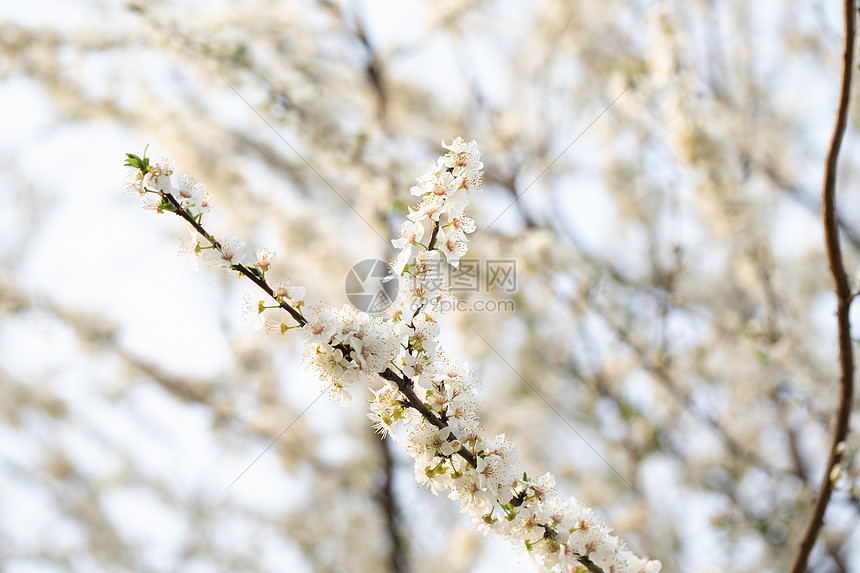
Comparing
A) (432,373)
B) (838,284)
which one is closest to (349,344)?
(432,373)

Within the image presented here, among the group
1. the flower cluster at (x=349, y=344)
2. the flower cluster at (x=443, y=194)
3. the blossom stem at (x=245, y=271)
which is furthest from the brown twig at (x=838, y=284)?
the blossom stem at (x=245, y=271)

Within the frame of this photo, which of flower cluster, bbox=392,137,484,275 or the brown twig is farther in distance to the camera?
the brown twig

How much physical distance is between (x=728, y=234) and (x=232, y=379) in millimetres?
3849

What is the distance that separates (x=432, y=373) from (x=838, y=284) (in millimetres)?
1329

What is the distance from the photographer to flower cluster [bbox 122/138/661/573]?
1449 mm

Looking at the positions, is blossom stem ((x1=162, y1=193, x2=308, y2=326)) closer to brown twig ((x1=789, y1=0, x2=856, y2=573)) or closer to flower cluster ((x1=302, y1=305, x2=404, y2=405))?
flower cluster ((x1=302, y1=305, x2=404, y2=405))

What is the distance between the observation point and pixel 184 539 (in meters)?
6.07

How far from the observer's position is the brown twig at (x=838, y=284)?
6.07ft

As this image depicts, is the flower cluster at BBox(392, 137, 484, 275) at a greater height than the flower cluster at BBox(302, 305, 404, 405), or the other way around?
the flower cluster at BBox(392, 137, 484, 275)

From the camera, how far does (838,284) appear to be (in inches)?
76.9

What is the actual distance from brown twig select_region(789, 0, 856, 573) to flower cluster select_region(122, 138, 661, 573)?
709 mm

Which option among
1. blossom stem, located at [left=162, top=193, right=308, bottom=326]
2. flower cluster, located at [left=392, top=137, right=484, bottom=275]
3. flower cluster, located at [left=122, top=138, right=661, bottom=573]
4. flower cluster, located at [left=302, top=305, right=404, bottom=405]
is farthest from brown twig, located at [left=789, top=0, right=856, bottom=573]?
blossom stem, located at [left=162, top=193, right=308, bottom=326]

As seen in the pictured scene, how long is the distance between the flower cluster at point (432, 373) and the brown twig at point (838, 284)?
2.33 ft

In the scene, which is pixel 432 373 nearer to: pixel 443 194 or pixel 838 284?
pixel 443 194
